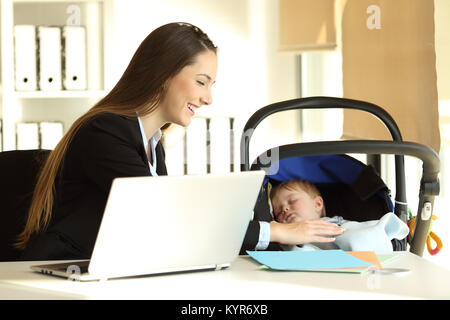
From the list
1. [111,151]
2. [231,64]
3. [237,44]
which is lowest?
[111,151]

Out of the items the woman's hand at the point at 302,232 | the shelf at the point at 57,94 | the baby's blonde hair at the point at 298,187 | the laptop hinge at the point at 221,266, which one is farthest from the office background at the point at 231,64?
the laptop hinge at the point at 221,266

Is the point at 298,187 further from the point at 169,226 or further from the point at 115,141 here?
the point at 169,226

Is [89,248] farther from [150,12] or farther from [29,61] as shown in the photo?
[150,12]

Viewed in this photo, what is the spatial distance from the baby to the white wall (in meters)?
1.79

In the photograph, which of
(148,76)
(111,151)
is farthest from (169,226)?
(148,76)

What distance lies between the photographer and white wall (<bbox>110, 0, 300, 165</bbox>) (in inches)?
146

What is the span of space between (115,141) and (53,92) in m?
1.81

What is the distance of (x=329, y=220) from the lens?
6.03 ft

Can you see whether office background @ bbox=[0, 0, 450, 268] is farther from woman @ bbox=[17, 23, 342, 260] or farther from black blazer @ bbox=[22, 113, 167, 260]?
black blazer @ bbox=[22, 113, 167, 260]

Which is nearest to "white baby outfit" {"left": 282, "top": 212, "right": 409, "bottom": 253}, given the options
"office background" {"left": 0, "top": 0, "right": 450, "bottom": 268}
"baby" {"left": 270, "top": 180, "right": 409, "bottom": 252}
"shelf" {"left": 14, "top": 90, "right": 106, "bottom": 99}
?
"baby" {"left": 270, "top": 180, "right": 409, "bottom": 252}

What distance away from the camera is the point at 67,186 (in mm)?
1723

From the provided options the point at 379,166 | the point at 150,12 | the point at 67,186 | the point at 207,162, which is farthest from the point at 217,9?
the point at 67,186

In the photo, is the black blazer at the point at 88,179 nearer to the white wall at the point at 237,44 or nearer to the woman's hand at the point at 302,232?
the woman's hand at the point at 302,232

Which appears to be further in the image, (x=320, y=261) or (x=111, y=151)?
(x=111, y=151)
